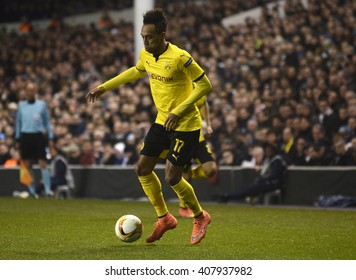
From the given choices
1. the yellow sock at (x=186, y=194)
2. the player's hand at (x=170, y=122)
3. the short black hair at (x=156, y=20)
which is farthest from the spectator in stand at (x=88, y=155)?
the player's hand at (x=170, y=122)

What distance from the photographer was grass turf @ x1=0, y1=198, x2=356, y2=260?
7902 millimetres

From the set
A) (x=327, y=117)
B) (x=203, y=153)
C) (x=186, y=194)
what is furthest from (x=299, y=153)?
(x=186, y=194)

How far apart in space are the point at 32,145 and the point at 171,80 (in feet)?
27.6

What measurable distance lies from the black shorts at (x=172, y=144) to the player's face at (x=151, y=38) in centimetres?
83

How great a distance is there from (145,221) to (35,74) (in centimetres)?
1369

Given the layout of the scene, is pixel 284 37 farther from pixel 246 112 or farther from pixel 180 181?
pixel 180 181

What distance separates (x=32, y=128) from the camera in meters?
16.6

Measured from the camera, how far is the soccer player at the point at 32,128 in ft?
54.0

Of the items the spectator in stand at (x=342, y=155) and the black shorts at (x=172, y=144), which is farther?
the spectator in stand at (x=342, y=155)

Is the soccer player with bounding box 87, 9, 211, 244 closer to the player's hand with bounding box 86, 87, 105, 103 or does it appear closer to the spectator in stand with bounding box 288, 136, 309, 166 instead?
the player's hand with bounding box 86, 87, 105, 103

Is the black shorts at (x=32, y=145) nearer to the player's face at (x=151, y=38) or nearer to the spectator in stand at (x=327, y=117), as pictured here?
the spectator in stand at (x=327, y=117)

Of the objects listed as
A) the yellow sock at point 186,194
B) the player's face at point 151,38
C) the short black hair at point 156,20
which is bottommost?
the yellow sock at point 186,194

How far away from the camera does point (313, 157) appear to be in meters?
15.2
